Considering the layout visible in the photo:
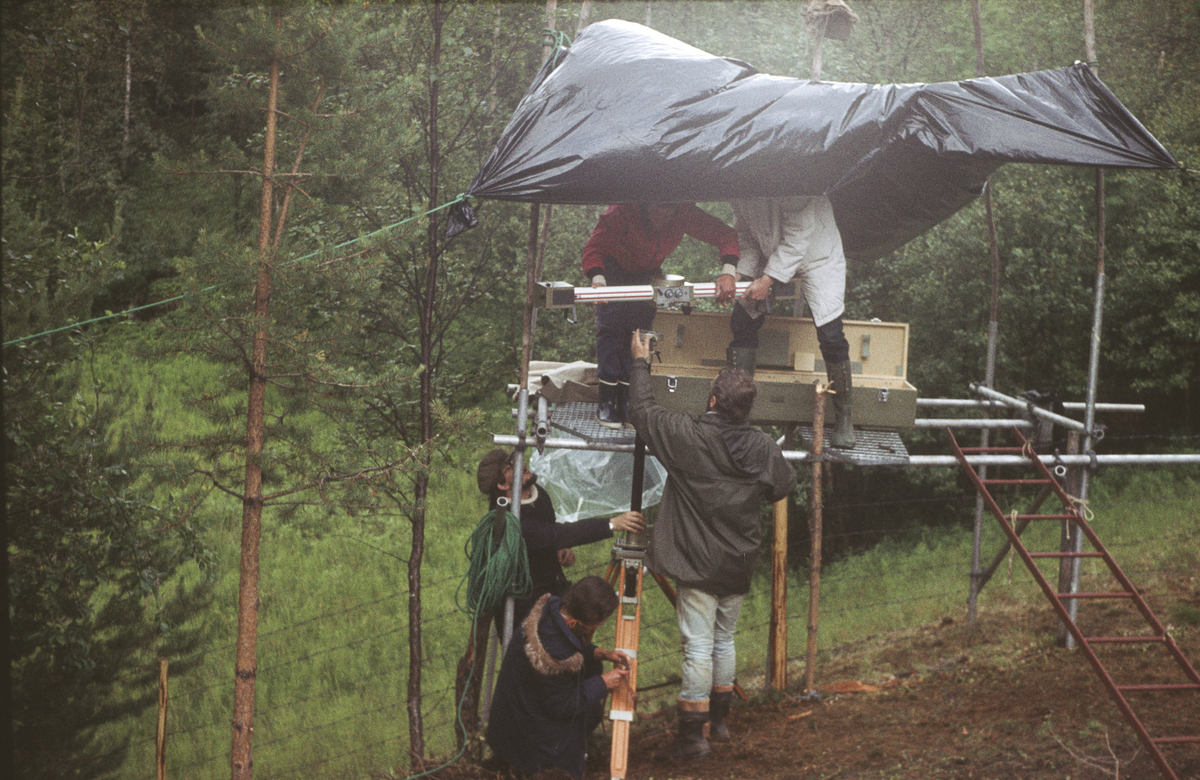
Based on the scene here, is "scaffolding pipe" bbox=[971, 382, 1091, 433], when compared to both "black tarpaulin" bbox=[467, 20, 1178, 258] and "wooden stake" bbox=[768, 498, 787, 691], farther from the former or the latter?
"wooden stake" bbox=[768, 498, 787, 691]

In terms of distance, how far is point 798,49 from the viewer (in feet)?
65.9

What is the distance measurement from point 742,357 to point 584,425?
1.06 meters

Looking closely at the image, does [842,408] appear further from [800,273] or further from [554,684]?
[554,684]

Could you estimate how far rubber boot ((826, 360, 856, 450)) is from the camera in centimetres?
561

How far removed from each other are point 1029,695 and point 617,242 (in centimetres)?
359

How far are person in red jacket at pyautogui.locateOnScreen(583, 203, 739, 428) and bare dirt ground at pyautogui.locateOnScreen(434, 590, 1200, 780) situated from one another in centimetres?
196

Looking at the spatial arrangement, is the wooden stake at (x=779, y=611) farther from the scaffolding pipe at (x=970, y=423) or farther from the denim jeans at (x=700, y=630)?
the scaffolding pipe at (x=970, y=423)

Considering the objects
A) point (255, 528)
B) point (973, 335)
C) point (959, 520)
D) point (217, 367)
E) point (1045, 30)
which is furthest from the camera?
point (217, 367)

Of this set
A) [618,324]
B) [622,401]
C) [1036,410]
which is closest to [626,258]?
[618,324]

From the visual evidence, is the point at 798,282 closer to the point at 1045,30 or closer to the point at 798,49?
the point at 1045,30

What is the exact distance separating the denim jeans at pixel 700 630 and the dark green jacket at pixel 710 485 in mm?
89

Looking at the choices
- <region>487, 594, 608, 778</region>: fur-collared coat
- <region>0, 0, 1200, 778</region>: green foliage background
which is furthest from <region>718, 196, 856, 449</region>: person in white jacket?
<region>487, 594, 608, 778</region>: fur-collared coat

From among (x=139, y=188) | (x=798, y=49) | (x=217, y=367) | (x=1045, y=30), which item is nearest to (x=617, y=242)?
(x=1045, y=30)

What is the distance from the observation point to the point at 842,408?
568cm
